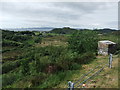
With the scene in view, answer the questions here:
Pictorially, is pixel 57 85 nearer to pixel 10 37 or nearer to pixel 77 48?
pixel 77 48

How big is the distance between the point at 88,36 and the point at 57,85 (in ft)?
29.3

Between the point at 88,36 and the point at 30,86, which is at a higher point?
the point at 88,36

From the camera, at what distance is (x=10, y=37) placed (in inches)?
2186

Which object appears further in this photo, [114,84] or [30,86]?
[30,86]

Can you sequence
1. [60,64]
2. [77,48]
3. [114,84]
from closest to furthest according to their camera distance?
[114,84]
[60,64]
[77,48]

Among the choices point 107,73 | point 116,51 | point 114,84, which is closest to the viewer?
point 114,84

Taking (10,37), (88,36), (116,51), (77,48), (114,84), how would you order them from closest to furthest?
(114,84) → (116,51) → (77,48) → (88,36) → (10,37)

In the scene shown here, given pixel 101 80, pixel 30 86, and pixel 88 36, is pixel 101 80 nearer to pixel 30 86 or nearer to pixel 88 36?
pixel 30 86

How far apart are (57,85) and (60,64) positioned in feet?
6.59

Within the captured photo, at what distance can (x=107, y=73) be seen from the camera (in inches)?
211

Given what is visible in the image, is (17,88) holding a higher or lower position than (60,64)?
lower

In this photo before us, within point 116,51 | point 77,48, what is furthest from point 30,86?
point 116,51

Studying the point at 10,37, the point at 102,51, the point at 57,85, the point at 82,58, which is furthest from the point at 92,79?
the point at 10,37

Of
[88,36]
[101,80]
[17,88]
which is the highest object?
[88,36]
